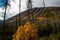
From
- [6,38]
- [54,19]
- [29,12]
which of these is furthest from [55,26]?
[6,38]

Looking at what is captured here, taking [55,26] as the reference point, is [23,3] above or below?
above

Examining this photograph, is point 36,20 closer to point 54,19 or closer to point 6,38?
point 54,19

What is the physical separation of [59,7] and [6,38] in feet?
7.24

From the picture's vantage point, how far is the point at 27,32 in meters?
8.83

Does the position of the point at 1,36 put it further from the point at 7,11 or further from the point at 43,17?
the point at 43,17

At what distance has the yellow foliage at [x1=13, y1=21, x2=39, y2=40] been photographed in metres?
8.72

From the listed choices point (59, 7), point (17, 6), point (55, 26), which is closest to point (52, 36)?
point (55, 26)

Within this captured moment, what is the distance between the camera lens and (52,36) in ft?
28.9

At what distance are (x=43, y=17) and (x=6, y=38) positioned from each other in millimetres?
1522

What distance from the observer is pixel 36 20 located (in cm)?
896

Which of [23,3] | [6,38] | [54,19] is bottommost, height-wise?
[6,38]

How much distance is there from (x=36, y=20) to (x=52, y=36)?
0.81 metres

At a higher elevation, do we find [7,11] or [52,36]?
[7,11]

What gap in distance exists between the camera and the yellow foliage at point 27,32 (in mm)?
8719
